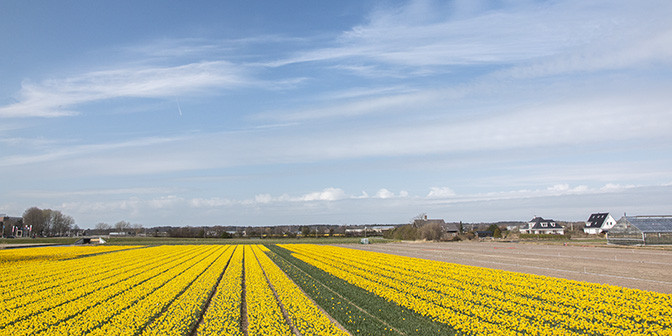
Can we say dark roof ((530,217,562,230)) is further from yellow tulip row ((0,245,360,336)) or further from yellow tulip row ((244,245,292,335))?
yellow tulip row ((244,245,292,335))

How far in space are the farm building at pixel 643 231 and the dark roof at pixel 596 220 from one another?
196ft

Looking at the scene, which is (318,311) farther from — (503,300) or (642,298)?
(642,298)

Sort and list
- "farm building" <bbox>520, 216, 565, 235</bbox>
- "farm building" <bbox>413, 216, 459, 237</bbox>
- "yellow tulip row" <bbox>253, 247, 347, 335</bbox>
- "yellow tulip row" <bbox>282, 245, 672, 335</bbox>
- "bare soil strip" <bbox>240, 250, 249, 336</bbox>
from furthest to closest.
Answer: "farm building" <bbox>520, 216, 565, 235</bbox> < "farm building" <bbox>413, 216, 459, 237</bbox> < "bare soil strip" <bbox>240, 250, 249, 336</bbox> < "yellow tulip row" <bbox>282, 245, 672, 335</bbox> < "yellow tulip row" <bbox>253, 247, 347, 335</bbox>

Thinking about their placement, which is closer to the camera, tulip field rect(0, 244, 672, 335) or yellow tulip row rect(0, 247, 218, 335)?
tulip field rect(0, 244, 672, 335)

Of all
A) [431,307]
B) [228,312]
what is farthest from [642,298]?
[228,312]

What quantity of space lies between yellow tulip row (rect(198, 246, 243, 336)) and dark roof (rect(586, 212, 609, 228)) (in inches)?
4823

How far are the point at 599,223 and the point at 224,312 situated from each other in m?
129

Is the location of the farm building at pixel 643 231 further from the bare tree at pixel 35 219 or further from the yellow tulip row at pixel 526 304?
the bare tree at pixel 35 219

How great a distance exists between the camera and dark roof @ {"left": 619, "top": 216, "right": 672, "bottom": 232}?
204 feet

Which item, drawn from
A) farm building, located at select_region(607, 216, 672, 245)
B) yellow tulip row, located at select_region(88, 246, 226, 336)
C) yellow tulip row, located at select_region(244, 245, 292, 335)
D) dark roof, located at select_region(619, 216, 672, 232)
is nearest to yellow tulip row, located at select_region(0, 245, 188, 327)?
yellow tulip row, located at select_region(88, 246, 226, 336)

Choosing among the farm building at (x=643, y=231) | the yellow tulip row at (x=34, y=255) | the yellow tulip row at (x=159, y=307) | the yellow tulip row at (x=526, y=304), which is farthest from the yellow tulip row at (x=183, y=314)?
the farm building at (x=643, y=231)

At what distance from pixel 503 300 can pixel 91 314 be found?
15.5m

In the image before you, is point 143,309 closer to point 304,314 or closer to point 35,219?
point 304,314

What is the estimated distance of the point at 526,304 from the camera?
56.0ft
